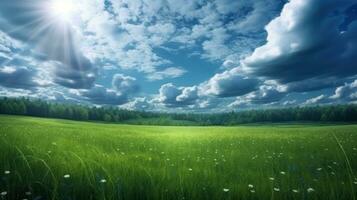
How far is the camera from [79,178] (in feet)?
15.5

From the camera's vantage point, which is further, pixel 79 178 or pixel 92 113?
pixel 92 113

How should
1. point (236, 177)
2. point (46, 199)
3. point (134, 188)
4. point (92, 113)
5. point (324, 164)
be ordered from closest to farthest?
point (46, 199), point (134, 188), point (236, 177), point (324, 164), point (92, 113)

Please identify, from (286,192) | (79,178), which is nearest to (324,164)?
(286,192)

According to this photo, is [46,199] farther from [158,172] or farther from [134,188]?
[158,172]

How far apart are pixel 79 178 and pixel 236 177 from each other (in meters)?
3.35

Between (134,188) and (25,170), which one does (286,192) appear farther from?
(25,170)

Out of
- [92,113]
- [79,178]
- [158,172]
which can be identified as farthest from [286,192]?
[92,113]

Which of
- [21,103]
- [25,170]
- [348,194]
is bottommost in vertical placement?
[348,194]

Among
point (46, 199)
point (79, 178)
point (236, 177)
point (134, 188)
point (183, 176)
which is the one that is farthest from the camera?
point (236, 177)

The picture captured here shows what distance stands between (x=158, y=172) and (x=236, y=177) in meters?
1.78

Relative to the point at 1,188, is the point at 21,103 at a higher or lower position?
higher

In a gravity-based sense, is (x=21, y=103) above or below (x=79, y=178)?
above

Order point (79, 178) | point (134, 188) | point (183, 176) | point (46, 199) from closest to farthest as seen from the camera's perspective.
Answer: point (46, 199) → point (134, 188) → point (79, 178) → point (183, 176)

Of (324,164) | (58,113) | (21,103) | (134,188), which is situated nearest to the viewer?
(134,188)
